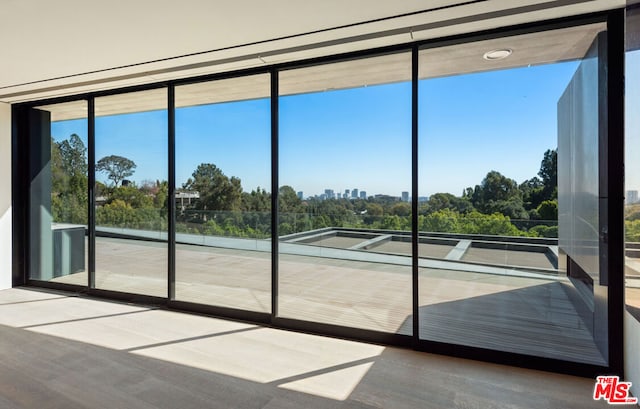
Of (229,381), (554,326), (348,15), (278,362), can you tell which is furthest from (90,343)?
(554,326)

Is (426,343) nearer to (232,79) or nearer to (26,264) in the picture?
(232,79)

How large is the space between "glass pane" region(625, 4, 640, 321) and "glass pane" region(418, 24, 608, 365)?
0.28 m

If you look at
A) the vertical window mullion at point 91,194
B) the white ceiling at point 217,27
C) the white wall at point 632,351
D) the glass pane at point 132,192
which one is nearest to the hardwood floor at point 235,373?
the white wall at point 632,351

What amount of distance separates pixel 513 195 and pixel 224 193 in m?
3.00

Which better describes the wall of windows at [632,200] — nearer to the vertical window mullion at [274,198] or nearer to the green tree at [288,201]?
the green tree at [288,201]

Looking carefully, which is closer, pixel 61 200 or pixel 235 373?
pixel 235 373

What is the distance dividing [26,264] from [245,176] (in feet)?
13.0

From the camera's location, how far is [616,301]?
105 inches

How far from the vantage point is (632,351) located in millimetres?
2463

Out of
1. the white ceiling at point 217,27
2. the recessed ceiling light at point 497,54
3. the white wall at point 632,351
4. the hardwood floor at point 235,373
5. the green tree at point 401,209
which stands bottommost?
the hardwood floor at point 235,373

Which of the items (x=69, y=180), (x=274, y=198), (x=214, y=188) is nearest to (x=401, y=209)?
(x=274, y=198)

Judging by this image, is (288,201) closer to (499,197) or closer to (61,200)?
(499,197)

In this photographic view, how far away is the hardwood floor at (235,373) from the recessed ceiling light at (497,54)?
8.66 ft

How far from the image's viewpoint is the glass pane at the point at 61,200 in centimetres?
506
